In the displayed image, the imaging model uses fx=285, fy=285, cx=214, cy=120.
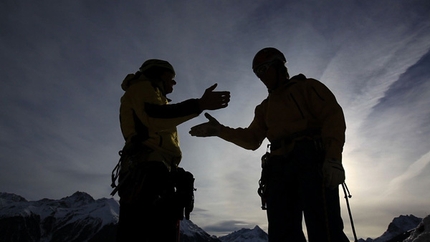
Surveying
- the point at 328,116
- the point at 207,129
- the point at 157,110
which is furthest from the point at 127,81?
the point at 328,116

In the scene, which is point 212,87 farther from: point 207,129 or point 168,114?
point 207,129

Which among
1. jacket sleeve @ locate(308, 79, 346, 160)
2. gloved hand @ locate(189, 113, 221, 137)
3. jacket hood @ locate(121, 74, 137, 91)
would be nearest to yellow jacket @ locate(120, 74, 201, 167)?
jacket hood @ locate(121, 74, 137, 91)

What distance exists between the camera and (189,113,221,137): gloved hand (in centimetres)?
702

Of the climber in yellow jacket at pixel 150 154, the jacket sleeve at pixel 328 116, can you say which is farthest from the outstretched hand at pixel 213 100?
the jacket sleeve at pixel 328 116

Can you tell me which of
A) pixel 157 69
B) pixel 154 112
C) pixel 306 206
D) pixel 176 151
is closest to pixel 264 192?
pixel 306 206

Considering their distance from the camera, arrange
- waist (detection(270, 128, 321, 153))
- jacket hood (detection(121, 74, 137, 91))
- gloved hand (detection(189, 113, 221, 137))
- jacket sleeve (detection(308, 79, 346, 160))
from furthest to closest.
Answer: gloved hand (detection(189, 113, 221, 137)), jacket hood (detection(121, 74, 137, 91)), waist (detection(270, 128, 321, 153)), jacket sleeve (detection(308, 79, 346, 160))

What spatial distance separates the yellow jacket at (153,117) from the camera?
4.98 meters

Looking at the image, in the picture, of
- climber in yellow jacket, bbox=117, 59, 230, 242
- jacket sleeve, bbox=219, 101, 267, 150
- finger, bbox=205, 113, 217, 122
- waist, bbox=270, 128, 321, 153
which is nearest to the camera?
climber in yellow jacket, bbox=117, 59, 230, 242

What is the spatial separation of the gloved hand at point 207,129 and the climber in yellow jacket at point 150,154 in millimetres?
1494

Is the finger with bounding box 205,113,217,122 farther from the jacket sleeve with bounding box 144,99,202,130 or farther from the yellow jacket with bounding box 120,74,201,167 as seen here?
the jacket sleeve with bounding box 144,99,202,130

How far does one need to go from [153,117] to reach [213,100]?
44.9 inches

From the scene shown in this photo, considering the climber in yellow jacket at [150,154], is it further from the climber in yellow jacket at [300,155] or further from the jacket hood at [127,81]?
the climber in yellow jacket at [300,155]

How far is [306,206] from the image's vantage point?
4871mm

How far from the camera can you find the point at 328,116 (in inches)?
207
